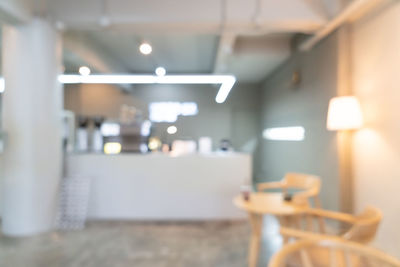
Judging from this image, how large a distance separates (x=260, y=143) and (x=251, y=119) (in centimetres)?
77

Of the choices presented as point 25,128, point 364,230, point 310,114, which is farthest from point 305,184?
point 25,128

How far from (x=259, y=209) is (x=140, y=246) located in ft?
4.49

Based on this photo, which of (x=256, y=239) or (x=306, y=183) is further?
(x=306, y=183)

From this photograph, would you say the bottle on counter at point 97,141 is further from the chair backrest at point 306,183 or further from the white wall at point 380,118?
the white wall at point 380,118

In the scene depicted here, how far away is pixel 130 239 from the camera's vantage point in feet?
8.80

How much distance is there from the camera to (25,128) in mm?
2836

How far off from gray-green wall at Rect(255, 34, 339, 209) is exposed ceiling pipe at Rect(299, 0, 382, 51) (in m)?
0.10

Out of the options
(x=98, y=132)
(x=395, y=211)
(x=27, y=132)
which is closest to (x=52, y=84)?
(x=27, y=132)

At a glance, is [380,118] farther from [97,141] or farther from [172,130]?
[172,130]

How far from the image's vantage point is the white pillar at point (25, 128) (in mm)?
2824

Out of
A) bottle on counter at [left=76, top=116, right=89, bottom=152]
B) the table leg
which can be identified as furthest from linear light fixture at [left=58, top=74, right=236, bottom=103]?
the table leg

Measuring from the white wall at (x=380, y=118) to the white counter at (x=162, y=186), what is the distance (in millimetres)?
1287

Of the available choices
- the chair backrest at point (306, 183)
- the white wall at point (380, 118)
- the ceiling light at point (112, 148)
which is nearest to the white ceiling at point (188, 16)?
the white wall at point (380, 118)

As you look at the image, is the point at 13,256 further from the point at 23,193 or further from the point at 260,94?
the point at 260,94
